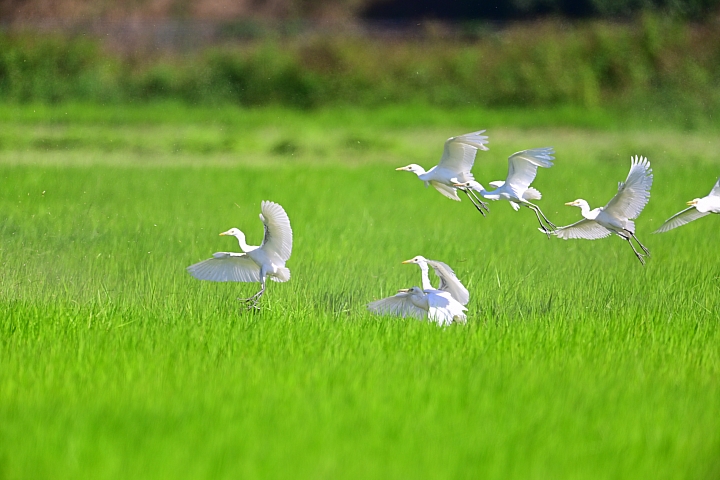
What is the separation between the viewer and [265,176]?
40.3 ft

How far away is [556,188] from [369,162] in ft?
12.4

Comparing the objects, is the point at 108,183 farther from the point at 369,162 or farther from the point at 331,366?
the point at 331,366

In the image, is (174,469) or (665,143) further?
(665,143)

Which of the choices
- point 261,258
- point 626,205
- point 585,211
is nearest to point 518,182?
point 585,211

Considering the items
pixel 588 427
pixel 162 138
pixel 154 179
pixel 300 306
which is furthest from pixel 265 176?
pixel 588 427

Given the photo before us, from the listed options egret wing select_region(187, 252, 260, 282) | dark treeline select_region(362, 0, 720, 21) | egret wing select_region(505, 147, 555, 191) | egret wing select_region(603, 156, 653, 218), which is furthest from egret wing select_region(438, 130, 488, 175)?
dark treeline select_region(362, 0, 720, 21)

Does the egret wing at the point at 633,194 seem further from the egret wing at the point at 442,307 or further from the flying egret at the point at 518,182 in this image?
the egret wing at the point at 442,307

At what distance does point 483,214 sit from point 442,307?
55 cm

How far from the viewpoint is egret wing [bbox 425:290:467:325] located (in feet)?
17.2

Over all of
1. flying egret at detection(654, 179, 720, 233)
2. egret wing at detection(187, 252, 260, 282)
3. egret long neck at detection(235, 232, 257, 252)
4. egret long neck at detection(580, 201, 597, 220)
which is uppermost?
flying egret at detection(654, 179, 720, 233)

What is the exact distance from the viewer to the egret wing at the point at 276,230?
5113 mm

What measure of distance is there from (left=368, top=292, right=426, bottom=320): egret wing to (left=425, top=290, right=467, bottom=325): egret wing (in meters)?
0.17

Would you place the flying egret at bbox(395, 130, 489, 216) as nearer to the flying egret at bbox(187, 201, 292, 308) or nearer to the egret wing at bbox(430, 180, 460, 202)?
the egret wing at bbox(430, 180, 460, 202)

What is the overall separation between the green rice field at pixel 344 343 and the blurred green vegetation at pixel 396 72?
815 cm
